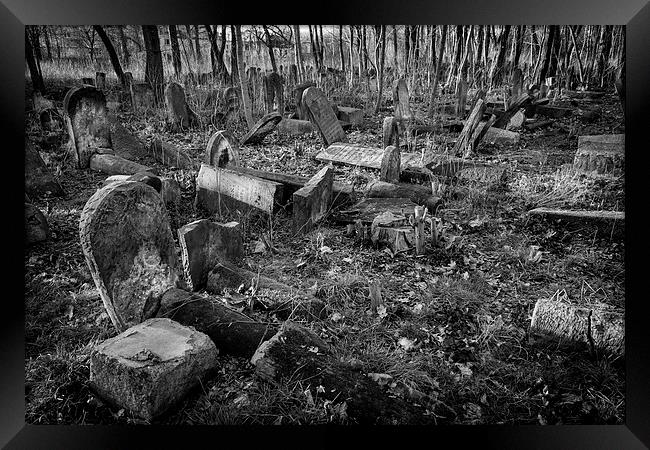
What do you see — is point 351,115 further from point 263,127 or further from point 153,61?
point 153,61

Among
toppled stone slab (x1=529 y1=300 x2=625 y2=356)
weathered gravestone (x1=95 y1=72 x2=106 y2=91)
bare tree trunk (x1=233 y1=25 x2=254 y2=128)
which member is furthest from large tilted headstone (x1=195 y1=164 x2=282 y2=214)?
toppled stone slab (x1=529 y1=300 x2=625 y2=356)

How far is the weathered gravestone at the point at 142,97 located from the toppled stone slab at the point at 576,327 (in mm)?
2934

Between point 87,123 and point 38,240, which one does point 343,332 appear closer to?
point 38,240

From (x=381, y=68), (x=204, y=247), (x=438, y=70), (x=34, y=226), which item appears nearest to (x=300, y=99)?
(x=381, y=68)

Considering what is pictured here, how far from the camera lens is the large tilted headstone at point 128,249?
2424mm

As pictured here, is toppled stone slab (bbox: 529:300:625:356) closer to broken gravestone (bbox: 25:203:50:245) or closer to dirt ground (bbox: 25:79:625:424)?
dirt ground (bbox: 25:79:625:424)

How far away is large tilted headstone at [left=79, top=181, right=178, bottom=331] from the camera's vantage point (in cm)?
242

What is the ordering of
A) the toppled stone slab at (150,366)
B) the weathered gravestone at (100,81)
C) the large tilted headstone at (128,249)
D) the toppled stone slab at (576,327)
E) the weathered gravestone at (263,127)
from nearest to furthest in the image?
the toppled stone slab at (150,366) < the large tilted headstone at (128,249) < the toppled stone slab at (576,327) < the weathered gravestone at (100,81) < the weathered gravestone at (263,127)

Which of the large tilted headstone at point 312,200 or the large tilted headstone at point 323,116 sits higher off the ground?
the large tilted headstone at point 323,116

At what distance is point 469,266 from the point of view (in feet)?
10.0

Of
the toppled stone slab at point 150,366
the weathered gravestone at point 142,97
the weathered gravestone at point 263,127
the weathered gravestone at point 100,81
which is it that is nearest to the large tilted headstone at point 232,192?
the weathered gravestone at point 263,127

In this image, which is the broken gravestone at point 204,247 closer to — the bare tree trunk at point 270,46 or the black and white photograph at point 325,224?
the black and white photograph at point 325,224

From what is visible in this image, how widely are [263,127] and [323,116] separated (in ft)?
1.54
